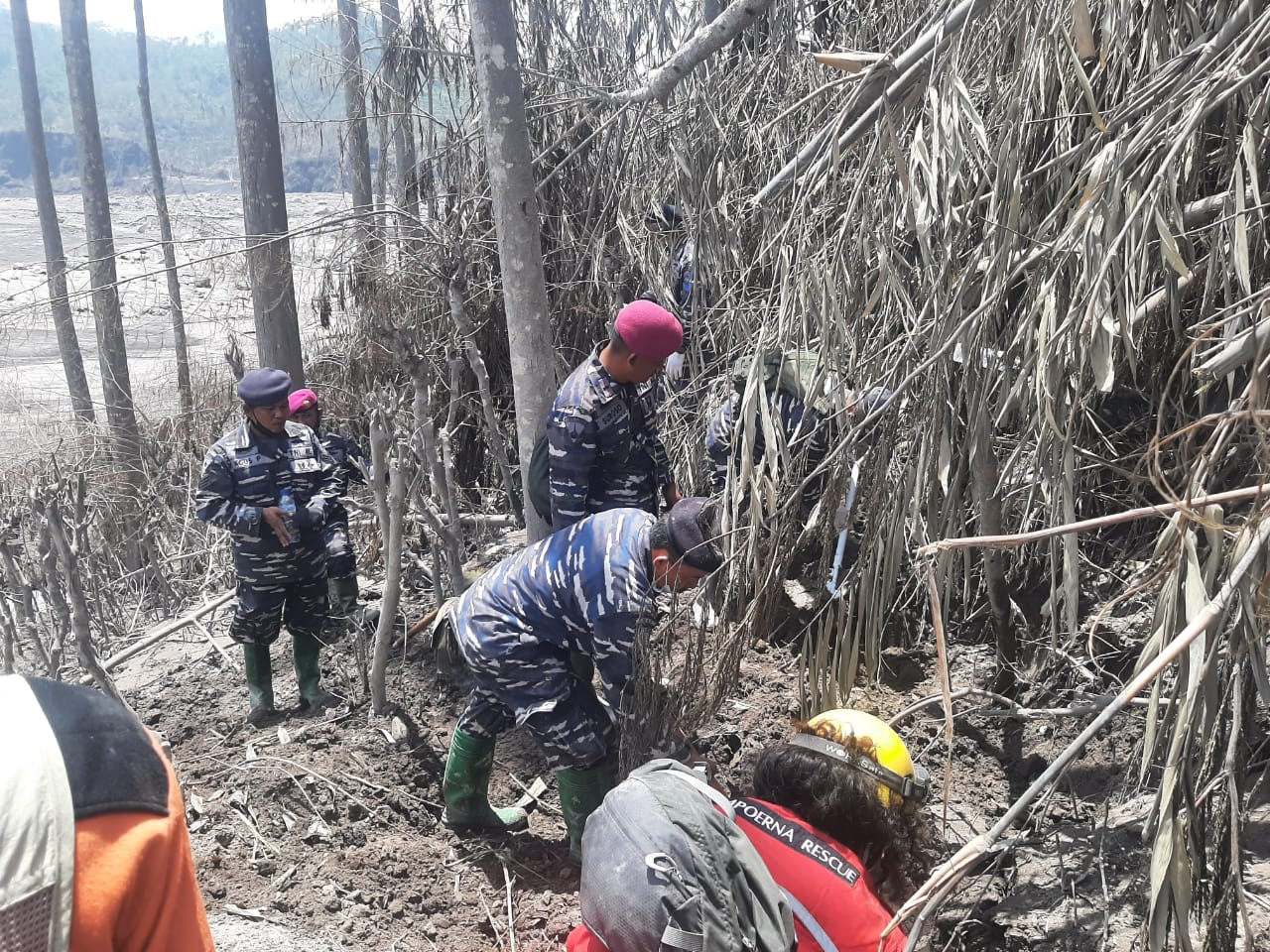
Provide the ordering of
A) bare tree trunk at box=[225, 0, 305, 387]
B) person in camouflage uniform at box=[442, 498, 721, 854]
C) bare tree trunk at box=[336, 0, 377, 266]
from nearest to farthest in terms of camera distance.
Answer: person in camouflage uniform at box=[442, 498, 721, 854], bare tree trunk at box=[336, 0, 377, 266], bare tree trunk at box=[225, 0, 305, 387]

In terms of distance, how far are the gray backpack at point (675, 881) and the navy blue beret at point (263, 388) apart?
317 cm

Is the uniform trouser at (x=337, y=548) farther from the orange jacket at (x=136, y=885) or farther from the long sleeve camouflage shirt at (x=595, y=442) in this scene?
the orange jacket at (x=136, y=885)

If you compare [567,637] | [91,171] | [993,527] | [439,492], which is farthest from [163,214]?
[993,527]

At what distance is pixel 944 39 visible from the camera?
2.53 meters

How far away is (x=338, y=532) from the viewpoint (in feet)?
17.7

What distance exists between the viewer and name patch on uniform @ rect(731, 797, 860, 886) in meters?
2.09

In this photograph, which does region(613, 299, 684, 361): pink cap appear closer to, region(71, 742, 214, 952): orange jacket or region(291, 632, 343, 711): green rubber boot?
region(291, 632, 343, 711): green rubber boot

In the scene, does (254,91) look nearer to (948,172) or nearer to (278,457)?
(278,457)

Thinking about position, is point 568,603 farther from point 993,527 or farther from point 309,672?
point 309,672

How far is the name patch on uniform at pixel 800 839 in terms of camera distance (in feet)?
6.87

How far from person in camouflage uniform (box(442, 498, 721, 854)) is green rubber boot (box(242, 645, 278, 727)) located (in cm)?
140

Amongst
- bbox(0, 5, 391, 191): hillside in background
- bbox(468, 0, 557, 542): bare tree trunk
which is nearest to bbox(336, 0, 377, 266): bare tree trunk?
bbox(468, 0, 557, 542): bare tree trunk

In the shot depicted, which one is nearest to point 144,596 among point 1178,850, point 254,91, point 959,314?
point 254,91

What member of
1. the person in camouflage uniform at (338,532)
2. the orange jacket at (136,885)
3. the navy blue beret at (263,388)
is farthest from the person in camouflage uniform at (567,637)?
the person in camouflage uniform at (338,532)
